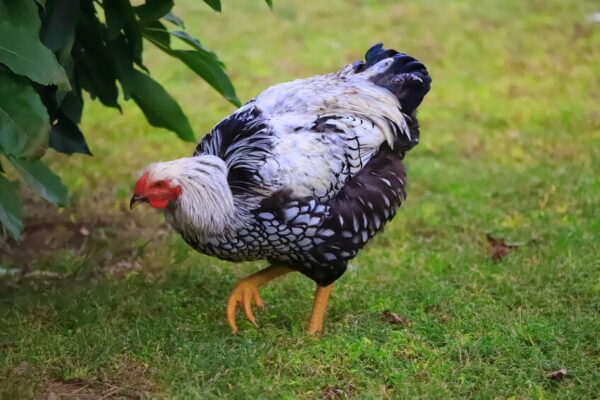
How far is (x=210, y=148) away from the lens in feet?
13.6

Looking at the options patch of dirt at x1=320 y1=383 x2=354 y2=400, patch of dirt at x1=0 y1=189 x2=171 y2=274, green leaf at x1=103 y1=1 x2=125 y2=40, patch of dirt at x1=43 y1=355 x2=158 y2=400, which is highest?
green leaf at x1=103 y1=1 x2=125 y2=40

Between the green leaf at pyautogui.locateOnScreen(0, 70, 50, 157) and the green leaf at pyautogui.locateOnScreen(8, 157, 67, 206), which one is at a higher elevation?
the green leaf at pyautogui.locateOnScreen(0, 70, 50, 157)

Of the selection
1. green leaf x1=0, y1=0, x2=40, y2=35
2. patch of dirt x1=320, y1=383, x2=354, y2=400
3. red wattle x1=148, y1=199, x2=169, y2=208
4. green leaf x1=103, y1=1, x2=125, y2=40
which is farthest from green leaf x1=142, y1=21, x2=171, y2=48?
patch of dirt x1=320, y1=383, x2=354, y2=400

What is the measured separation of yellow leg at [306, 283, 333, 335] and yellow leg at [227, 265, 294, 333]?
0.24 meters

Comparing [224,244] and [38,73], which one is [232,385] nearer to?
[224,244]

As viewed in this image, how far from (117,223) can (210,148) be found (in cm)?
209

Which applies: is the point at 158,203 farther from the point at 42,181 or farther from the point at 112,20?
the point at 112,20

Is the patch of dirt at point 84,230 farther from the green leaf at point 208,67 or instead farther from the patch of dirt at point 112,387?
the patch of dirt at point 112,387

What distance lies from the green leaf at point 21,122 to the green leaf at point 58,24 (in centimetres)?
64

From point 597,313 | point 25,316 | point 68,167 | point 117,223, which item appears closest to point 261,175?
point 25,316

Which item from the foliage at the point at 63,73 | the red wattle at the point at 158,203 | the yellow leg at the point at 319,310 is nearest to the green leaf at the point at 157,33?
the foliage at the point at 63,73

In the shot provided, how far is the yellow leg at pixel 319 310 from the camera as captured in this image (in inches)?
164

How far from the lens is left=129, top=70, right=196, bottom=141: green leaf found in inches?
187

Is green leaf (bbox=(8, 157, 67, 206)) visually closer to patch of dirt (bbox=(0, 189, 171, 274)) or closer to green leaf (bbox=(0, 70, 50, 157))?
green leaf (bbox=(0, 70, 50, 157))
